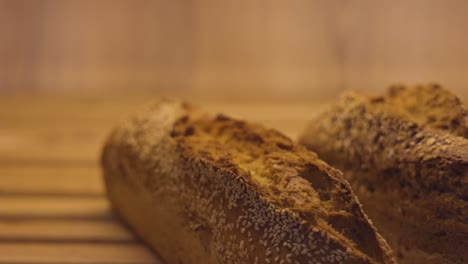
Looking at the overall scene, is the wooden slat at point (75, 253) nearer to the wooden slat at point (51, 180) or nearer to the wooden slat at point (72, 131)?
the wooden slat at point (51, 180)

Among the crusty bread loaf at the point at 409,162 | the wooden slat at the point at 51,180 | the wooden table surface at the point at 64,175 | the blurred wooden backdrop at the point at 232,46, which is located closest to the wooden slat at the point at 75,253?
the wooden table surface at the point at 64,175

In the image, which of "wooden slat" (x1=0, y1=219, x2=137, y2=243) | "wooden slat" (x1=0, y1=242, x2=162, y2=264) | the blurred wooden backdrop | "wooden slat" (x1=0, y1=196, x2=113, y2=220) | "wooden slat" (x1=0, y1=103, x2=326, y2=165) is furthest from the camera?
the blurred wooden backdrop

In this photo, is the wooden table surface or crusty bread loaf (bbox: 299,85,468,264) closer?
crusty bread loaf (bbox: 299,85,468,264)

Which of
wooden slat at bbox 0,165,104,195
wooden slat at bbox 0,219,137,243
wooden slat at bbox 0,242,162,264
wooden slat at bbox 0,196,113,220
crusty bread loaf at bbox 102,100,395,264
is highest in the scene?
crusty bread loaf at bbox 102,100,395,264

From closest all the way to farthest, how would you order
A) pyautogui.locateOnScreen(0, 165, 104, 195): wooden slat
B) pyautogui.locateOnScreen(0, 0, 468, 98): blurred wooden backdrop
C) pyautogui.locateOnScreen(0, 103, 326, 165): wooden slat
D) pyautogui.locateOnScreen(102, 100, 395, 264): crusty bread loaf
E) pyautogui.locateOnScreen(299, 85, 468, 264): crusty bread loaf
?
pyautogui.locateOnScreen(102, 100, 395, 264): crusty bread loaf < pyautogui.locateOnScreen(299, 85, 468, 264): crusty bread loaf < pyautogui.locateOnScreen(0, 165, 104, 195): wooden slat < pyautogui.locateOnScreen(0, 103, 326, 165): wooden slat < pyautogui.locateOnScreen(0, 0, 468, 98): blurred wooden backdrop

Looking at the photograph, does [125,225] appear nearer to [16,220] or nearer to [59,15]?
[16,220]

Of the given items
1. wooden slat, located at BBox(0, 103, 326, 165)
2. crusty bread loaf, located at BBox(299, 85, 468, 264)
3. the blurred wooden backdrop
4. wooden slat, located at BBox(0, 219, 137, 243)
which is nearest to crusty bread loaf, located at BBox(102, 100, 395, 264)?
wooden slat, located at BBox(0, 219, 137, 243)

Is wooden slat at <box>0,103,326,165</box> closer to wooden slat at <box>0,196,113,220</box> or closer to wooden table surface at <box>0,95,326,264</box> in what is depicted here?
wooden table surface at <box>0,95,326,264</box>
